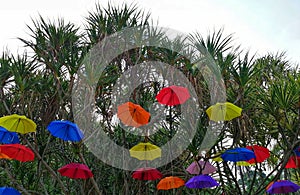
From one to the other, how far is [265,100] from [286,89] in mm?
344

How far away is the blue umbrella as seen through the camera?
5464 millimetres

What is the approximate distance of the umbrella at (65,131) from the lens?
196 inches

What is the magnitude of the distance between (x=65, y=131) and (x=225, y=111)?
2190 millimetres

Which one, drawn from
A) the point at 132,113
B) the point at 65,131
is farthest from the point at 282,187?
the point at 65,131

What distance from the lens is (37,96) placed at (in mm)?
6453

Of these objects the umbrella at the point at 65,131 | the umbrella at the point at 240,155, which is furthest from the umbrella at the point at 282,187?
the umbrella at the point at 65,131

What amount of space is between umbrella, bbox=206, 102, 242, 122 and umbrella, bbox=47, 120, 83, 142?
189 centimetres

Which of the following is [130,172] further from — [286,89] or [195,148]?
[286,89]

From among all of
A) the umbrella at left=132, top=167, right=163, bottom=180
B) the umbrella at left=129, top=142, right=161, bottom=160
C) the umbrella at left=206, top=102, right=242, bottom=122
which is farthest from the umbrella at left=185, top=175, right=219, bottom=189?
the umbrella at left=206, top=102, right=242, bottom=122

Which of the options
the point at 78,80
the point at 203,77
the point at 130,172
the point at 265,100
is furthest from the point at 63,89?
the point at 265,100

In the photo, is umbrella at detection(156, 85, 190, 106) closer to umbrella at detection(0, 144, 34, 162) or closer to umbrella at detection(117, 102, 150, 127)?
umbrella at detection(117, 102, 150, 127)

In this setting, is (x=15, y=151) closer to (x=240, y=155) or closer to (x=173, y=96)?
(x=173, y=96)

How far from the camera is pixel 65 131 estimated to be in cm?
499

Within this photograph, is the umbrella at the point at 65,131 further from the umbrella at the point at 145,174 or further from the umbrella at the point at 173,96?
the umbrella at the point at 173,96
